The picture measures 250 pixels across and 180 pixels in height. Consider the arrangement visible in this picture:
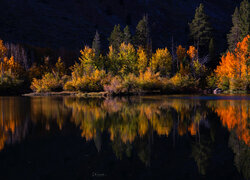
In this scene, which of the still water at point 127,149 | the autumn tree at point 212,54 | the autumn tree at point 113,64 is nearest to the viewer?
the still water at point 127,149

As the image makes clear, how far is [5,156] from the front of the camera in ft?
31.5

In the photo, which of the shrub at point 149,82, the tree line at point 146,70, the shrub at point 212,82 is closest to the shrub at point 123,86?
the tree line at point 146,70

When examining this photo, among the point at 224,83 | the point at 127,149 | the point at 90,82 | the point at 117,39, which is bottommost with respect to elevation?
the point at 127,149

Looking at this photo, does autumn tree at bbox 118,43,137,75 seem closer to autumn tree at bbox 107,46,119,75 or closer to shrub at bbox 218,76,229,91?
autumn tree at bbox 107,46,119,75

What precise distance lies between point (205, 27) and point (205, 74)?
15116 millimetres

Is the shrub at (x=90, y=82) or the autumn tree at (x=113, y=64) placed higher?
the autumn tree at (x=113, y=64)

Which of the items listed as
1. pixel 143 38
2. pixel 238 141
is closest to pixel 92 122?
pixel 238 141

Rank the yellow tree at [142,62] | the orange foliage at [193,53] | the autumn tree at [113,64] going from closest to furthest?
the yellow tree at [142,62] → the autumn tree at [113,64] → the orange foliage at [193,53]

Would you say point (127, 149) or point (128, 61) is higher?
point (128, 61)

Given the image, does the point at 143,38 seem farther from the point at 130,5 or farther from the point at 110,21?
the point at 130,5

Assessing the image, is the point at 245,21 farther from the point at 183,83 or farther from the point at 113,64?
the point at 113,64

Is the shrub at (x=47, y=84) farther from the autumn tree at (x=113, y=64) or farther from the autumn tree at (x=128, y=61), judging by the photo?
the autumn tree at (x=128, y=61)

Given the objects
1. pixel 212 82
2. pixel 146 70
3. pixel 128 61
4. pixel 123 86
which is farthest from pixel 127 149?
pixel 212 82

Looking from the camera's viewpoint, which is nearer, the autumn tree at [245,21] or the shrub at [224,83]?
the shrub at [224,83]
